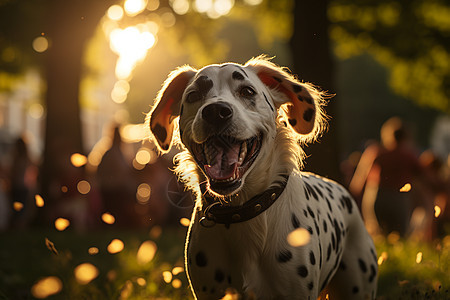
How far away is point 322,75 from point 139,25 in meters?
12.2

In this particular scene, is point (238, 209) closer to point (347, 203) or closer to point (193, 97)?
point (193, 97)

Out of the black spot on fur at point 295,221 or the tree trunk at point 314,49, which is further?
the tree trunk at point 314,49

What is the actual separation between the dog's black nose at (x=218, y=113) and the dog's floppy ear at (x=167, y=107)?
0.72 m

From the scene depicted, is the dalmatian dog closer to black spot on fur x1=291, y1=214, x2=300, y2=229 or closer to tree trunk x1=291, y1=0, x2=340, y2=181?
black spot on fur x1=291, y1=214, x2=300, y2=229

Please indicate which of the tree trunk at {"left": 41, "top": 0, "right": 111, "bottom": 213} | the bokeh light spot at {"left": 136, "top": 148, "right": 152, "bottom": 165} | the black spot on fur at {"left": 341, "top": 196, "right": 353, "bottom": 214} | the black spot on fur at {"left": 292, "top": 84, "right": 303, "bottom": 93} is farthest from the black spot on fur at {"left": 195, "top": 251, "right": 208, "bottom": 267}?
the tree trunk at {"left": 41, "top": 0, "right": 111, "bottom": 213}

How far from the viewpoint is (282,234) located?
3451 millimetres

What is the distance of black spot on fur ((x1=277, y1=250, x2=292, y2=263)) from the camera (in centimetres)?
333

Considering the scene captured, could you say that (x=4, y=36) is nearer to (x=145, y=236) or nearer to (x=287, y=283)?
(x=145, y=236)

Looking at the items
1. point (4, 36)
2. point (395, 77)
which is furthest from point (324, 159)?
point (4, 36)

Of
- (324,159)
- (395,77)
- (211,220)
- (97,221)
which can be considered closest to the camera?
(211,220)

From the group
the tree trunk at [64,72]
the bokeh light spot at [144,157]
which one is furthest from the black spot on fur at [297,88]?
the tree trunk at [64,72]

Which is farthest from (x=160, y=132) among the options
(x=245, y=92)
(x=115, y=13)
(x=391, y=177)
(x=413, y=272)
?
(x=115, y=13)

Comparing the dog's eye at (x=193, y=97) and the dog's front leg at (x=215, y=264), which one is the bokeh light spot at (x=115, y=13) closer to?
the dog's eye at (x=193, y=97)

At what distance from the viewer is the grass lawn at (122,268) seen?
4.67m
